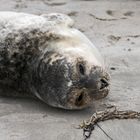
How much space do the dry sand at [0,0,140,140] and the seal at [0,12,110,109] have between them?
10 cm

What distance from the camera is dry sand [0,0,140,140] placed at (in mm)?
2879

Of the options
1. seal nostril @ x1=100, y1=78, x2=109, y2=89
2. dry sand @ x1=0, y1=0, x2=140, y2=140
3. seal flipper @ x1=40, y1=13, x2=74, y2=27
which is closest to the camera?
dry sand @ x1=0, y1=0, x2=140, y2=140

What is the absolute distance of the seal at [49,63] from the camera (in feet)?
9.62

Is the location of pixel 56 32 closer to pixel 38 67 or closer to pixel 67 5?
pixel 38 67

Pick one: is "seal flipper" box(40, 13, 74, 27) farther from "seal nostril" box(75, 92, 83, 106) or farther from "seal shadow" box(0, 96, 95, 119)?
"seal nostril" box(75, 92, 83, 106)

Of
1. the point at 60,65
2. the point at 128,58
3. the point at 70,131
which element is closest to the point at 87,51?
the point at 60,65

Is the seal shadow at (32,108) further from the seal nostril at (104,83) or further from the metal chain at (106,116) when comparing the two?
the seal nostril at (104,83)

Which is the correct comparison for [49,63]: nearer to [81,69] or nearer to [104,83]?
[81,69]

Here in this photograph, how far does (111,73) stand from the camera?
147 inches

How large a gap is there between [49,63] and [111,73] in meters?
0.83

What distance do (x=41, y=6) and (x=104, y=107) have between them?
2.74 metres

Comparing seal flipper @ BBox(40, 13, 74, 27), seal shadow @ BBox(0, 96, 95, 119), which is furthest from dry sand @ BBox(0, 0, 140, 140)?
seal flipper @ BBox(40, 13, 74, 27)

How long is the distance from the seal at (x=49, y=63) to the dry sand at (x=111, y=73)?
0.10m

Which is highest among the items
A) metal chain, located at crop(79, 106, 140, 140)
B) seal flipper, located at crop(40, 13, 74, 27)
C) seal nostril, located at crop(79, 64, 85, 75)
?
seal flipper, located at crop(40, 13, 74, 27)
